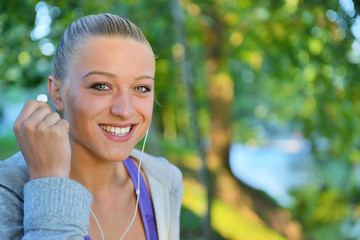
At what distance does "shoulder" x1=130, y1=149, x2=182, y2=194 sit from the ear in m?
0.45

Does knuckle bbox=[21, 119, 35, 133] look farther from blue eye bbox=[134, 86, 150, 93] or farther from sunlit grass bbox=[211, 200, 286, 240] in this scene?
sunlit grass bbox=[211, 200, 286, 240]

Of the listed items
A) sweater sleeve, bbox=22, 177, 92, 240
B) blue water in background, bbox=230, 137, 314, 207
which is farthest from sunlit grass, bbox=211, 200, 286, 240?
sweater sleeve, bbox=22, 177, 92, 240

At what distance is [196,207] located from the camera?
24.7 ft

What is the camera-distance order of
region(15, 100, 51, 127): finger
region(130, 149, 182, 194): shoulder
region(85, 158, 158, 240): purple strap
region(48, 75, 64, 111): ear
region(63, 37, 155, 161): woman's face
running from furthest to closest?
1. region(130, 149, 182, 194): shoulder
2. region(85, 158, 158, 240): purple strap
3. region(48, 75, 64, 111): ear
4. region(63, 37, 155, 161): woman's face
5. region(15, 100, 51, 127): finger

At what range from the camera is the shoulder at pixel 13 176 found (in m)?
1.20

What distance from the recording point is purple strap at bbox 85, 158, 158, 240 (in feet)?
5.20

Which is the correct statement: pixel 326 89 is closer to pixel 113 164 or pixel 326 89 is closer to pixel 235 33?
pixel 235 33

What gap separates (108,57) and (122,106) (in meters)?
0.17

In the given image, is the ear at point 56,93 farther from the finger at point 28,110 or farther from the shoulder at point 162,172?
the shoulder at point 162,172

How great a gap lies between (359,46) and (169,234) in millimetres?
3670

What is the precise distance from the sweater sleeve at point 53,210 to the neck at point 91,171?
32 centimetres

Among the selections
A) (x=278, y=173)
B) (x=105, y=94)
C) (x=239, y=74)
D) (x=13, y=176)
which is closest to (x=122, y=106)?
(x=105, y=94)

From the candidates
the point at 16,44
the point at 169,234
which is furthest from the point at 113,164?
the point at 16,44

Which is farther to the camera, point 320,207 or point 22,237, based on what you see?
point 320,207
